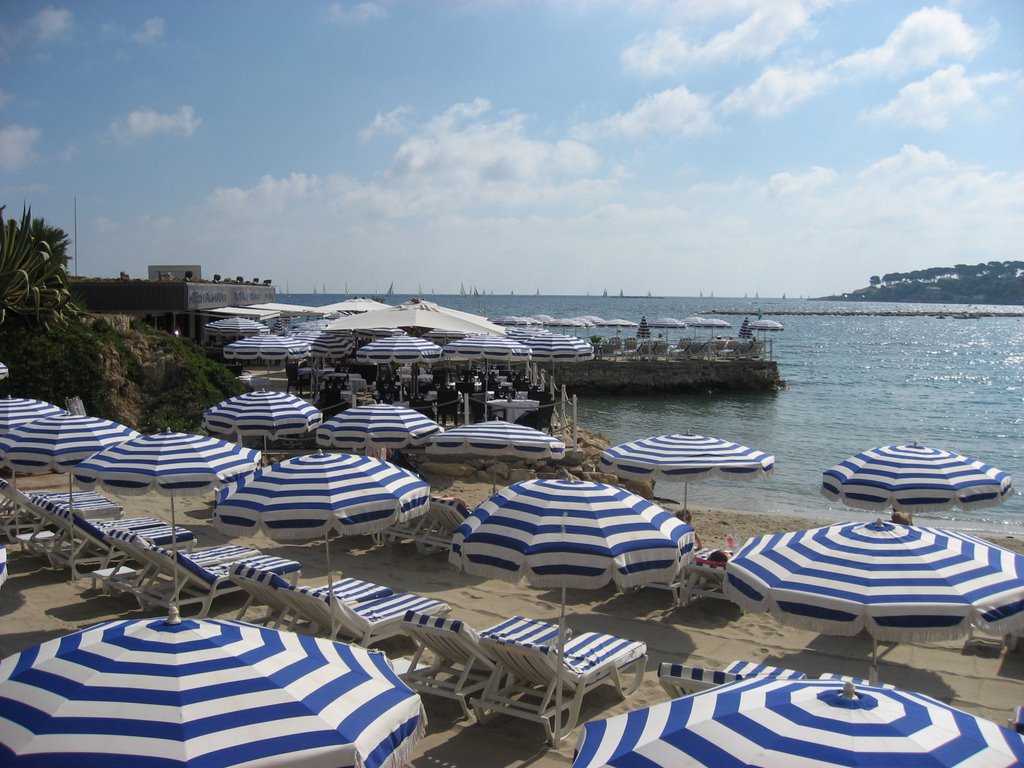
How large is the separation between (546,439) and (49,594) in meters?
5.60

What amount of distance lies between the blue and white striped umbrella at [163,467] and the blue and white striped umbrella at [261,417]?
10.8 feet

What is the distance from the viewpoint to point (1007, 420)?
109ft

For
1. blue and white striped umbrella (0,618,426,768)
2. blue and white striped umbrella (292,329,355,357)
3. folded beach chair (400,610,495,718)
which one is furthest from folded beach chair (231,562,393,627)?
blue and white striped umbrella (292,329,355,357)

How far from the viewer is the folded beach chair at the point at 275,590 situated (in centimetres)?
711

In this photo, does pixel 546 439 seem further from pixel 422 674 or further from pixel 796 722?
pixel 796 722

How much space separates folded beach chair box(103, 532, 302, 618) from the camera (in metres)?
7.86

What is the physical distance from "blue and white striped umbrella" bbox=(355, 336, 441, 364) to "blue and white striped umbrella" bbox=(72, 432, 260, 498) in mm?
10023

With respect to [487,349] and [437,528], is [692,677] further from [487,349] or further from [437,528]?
[487,349]

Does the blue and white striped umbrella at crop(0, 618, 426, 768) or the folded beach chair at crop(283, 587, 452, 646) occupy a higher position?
the blue and white striped umbrella at crop(0, 618, 426, 768)

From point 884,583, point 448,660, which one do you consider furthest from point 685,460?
point 884,583

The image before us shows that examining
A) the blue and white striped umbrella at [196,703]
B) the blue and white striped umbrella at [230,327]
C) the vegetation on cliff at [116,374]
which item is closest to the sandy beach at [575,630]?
the blue and white striped umbrella at [196,703]

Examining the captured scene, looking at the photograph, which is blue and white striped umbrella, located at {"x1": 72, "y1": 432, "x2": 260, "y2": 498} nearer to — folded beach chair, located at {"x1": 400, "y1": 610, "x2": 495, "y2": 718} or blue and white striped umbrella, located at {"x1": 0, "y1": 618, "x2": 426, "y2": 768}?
folded beach chair, located at {"x1": 400, "y1": 610, "x2": 495, "y2": 718}

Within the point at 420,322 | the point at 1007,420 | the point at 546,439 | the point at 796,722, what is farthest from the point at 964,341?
the point at 796,722

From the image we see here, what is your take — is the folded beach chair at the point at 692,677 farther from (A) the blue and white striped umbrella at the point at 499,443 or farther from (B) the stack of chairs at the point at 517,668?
(A) the blue and white striped umbrella at the point at 499,443
